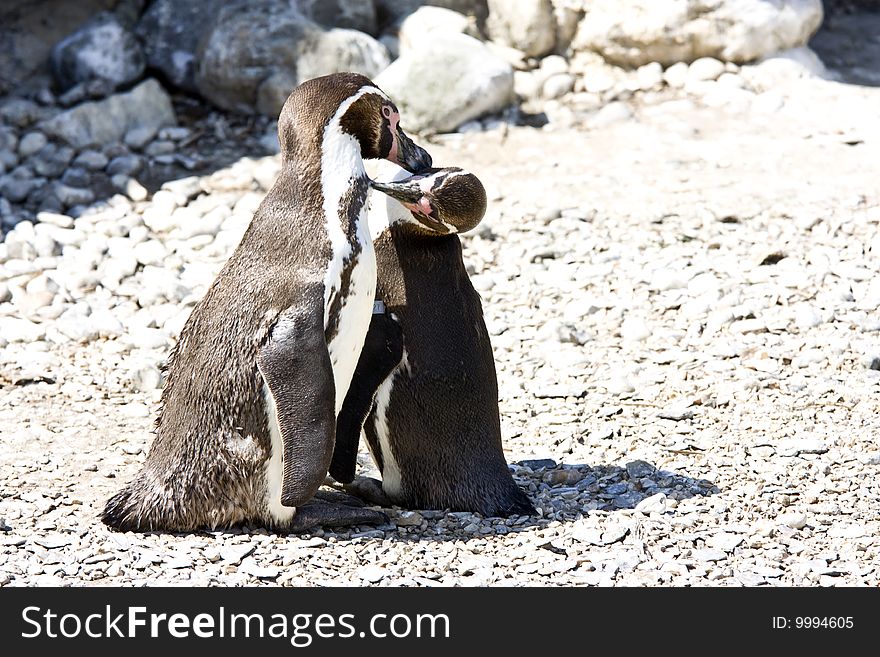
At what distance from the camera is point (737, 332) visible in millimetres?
6719

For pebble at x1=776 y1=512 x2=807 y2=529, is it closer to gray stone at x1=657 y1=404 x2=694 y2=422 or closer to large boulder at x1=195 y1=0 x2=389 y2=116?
gray stone at x1=657 y1=404 x2=694 y2=422

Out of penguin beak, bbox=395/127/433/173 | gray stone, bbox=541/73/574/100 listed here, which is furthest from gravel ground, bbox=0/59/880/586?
penguin beak, bbox=395/127/433/173

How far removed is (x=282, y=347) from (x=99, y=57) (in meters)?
6.97

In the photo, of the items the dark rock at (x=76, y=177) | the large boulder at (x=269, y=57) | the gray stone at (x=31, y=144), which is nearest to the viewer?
the dark rock at (x=76, y=177)

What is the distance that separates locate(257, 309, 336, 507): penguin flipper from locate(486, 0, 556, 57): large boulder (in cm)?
715

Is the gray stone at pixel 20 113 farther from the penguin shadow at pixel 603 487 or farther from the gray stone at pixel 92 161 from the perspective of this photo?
the penguin shadow at pixel 603 487

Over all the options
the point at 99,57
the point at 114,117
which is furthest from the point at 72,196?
the point at 99,57

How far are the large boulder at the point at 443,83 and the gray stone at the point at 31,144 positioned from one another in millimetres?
2608

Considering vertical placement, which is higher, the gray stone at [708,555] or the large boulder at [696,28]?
the large boulder at [696,28]

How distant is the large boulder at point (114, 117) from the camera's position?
9.84m

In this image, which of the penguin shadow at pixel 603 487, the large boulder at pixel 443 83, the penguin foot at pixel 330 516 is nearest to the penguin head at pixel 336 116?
the penguin foot at pixel 330 516

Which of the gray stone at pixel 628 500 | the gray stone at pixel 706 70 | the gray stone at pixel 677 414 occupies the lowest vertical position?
the gray stone at pixel 628 500

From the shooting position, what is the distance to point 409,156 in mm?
4645

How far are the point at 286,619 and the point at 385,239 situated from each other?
152 centimetres
